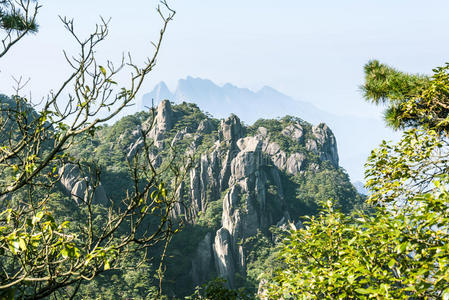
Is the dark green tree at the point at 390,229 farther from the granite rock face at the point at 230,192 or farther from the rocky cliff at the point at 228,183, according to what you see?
the granite rock face at the point at 230,192

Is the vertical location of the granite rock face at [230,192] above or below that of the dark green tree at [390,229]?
above

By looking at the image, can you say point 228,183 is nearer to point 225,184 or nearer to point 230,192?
point 225,184

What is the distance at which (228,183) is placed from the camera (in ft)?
139

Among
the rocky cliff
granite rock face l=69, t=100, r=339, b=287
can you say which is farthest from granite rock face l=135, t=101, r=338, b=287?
the rocky cliff

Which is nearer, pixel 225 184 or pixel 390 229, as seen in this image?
pixel 390 229

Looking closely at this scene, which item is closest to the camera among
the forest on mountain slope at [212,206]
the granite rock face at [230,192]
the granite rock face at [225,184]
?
the forest on mountain slope at [212,206]

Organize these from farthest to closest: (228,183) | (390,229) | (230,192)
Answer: (228,183)
(230,192)
(390,229)

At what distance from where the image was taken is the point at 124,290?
25812 mm

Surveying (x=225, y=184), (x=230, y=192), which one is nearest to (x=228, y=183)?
(x=225, y=184)

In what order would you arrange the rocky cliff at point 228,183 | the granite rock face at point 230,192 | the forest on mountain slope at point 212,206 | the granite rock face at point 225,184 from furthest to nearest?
the rocky cliff at point 228,183
the granite rock face at point 230,192
the granite rock face at point 225,184
the forest on mountain slope at point 212,206

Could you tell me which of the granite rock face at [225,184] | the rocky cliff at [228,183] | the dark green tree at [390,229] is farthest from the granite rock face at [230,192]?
the dark green tree at [390,229]

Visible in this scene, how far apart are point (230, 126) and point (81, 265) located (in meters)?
43.4

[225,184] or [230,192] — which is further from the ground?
[225,184]

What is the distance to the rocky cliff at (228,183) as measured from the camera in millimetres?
36875
